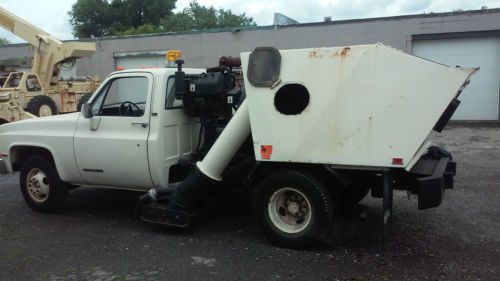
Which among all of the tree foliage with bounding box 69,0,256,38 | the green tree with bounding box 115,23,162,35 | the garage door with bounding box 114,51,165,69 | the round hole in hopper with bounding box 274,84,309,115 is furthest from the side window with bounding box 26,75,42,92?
the tree foliage with bounding box 69,0,256,38

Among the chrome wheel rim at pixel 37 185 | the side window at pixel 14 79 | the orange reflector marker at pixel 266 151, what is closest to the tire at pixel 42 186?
the chrome wheel rim at pixel 37 185

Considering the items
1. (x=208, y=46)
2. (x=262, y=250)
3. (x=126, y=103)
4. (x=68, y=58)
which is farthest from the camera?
(x=208, y=46)

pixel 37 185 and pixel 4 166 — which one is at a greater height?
pixel 4 166

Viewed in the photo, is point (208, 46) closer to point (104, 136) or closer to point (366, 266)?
point (104, 136)

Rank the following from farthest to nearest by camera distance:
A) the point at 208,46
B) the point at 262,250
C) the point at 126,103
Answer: the point at 208,46 < the point at 126,103 < the point at 262,250

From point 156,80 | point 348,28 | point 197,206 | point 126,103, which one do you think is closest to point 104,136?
point 126,103

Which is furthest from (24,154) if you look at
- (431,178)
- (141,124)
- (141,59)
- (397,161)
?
(141,59)

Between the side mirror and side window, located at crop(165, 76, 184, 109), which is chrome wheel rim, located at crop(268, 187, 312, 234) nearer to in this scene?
side window, located at crop(165, 76, 184, 109)

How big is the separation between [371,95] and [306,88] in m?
0.63

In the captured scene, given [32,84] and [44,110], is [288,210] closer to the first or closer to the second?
[44,110]

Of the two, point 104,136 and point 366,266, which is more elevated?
point 104,136

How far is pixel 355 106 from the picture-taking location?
15.3 ft

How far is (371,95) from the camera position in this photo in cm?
460

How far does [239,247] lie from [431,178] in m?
2.11
